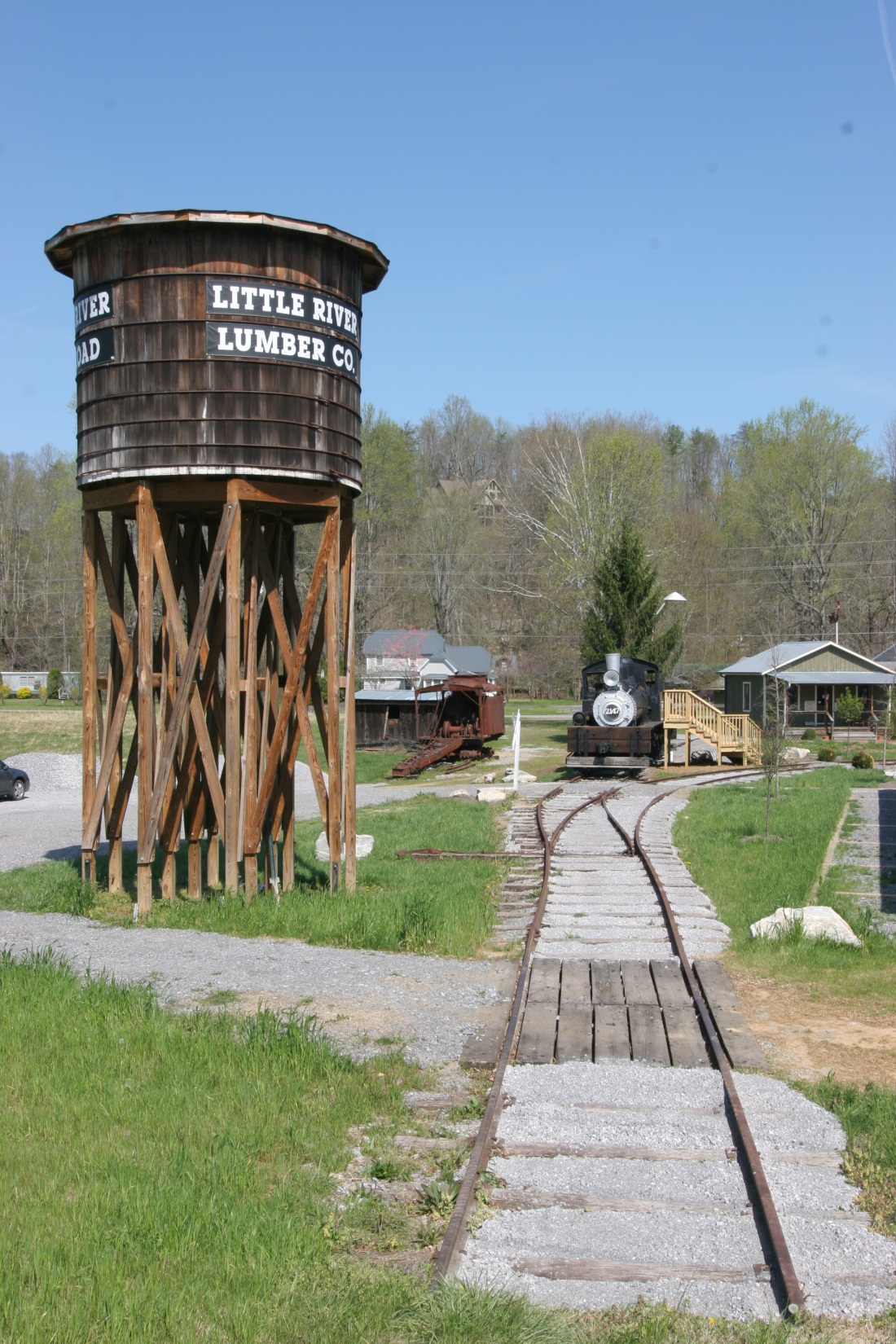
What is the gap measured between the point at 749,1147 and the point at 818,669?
44.5m

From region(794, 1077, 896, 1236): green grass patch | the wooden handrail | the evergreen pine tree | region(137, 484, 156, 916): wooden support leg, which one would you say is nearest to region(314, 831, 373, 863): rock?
region(137, 484, 156, 916): wooden support leg

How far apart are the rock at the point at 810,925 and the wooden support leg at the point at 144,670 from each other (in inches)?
254

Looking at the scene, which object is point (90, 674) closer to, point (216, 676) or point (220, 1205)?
point (216, 676)

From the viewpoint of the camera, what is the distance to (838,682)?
46969 millimetres

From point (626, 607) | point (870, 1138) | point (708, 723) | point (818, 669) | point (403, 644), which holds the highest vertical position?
point (626, 607)

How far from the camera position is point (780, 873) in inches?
596

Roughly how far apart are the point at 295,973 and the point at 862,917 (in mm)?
5952

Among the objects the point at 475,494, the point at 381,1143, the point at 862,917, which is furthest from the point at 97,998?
the point at 475,494

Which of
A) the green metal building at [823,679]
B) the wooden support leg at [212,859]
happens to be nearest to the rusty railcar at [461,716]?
the green metal building at [823,679]

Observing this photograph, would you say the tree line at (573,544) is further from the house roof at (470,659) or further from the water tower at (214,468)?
the water tower at (214,468)

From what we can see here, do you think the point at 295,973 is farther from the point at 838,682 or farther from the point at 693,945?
the point at 838,682

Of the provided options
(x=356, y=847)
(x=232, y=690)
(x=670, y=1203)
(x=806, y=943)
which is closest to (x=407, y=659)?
(x=356, y=847)

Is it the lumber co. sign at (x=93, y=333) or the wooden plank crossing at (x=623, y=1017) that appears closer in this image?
the wooden plank crossing at (x=623, y=1017)

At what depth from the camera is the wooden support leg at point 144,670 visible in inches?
517
